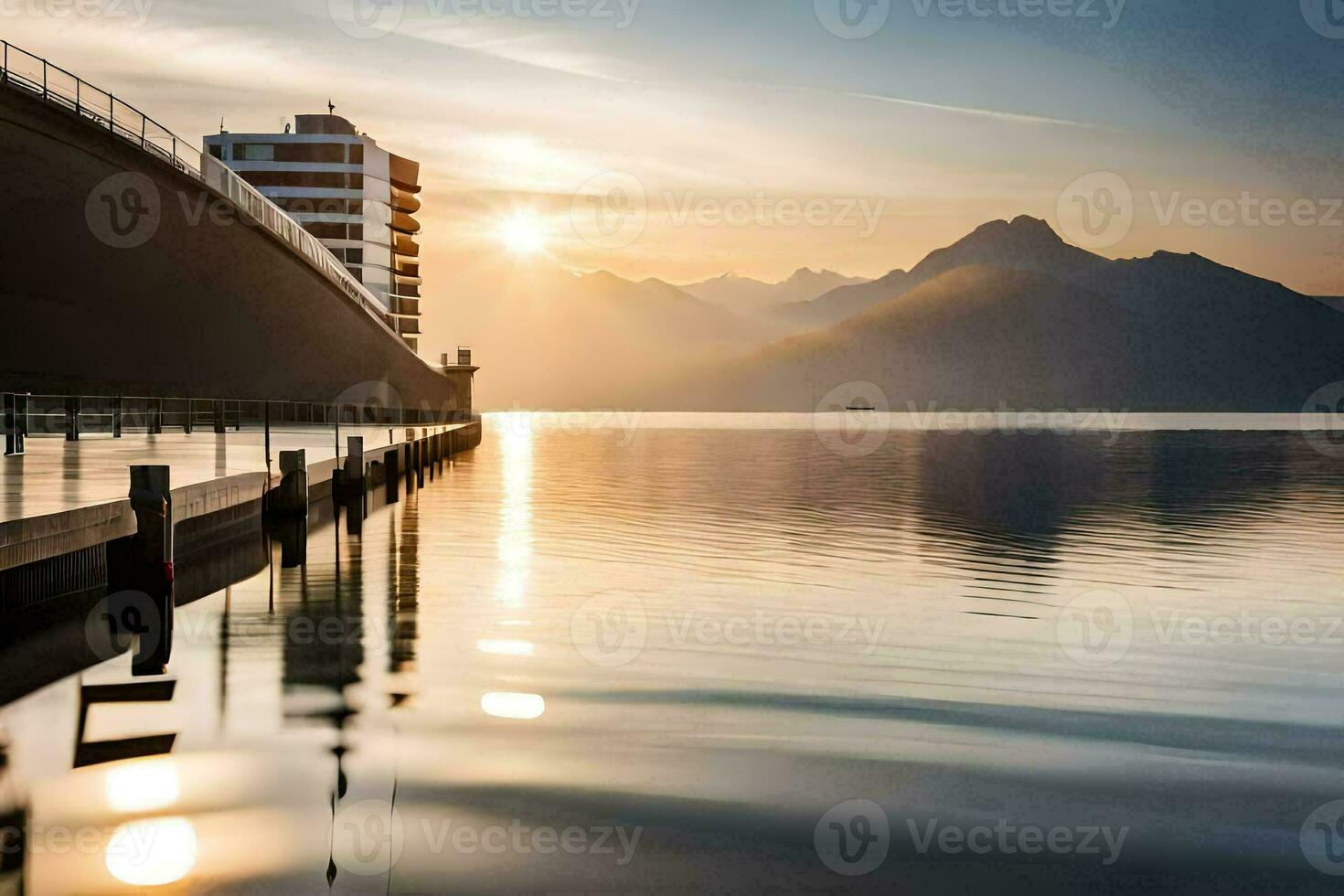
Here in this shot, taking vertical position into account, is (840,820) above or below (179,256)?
below

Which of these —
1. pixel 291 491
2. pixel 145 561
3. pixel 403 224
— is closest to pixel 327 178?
pixel 403 224

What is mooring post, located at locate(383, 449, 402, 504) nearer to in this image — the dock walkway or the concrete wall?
the dock walkway

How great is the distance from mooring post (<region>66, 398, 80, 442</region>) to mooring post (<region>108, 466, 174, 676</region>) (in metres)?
23.9

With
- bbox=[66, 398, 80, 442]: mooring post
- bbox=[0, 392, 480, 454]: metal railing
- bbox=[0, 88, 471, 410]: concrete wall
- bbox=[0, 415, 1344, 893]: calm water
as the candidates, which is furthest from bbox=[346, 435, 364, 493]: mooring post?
bbox=[66, 398, 80, 442]: mooring post

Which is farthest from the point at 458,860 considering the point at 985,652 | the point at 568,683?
the point at 985,652

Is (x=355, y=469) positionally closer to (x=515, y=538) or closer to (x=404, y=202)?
(x=515, y=538)

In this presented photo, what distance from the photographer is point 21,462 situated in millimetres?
24594

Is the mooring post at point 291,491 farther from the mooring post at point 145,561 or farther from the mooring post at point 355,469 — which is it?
the mooring post at point 145,561

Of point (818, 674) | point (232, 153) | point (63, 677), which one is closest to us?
point (63, 677)

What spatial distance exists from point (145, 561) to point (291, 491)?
10.0 m

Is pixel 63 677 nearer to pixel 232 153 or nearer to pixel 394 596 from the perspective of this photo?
pixel 394 596

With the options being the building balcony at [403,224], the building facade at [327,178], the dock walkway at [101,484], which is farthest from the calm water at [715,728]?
the building balcony at [403,224]

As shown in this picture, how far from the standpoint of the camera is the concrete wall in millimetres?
31453

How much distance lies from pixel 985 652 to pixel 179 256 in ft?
103
